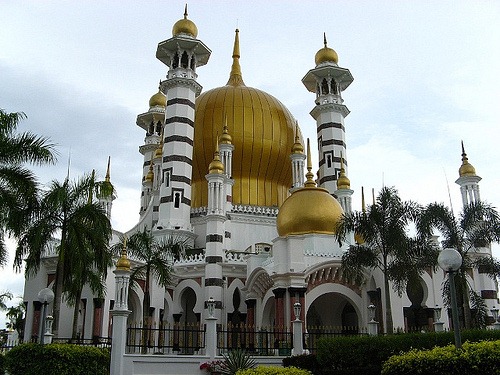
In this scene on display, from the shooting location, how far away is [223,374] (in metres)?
18.2

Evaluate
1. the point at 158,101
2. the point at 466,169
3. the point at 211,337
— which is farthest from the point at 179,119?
the point at 211,337

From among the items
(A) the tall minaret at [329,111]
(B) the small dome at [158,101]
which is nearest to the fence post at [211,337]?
(A) the tall minaret at [329,111]

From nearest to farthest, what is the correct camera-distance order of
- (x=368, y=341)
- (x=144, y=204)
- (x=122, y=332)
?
(x=368, y=341) < (x=122, y=332) < (x=144, y=204)

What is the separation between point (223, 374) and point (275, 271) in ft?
30.0

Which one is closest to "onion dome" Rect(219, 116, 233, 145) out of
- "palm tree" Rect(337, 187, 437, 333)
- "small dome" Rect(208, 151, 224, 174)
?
"small dome" Rect(208, 151, 224, 174)

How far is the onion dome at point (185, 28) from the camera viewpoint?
136 ft

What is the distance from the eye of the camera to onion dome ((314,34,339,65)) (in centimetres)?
4462

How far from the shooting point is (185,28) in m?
41.6

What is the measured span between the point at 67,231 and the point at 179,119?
2008 centimetres

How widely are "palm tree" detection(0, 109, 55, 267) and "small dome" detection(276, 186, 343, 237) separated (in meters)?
13.5

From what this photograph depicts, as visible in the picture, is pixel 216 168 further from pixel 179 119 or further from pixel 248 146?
pixel 248 146

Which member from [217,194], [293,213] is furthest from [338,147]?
[293,213]

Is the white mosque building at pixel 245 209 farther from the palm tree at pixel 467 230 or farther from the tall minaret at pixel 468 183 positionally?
the palm tree at pixel 467 230

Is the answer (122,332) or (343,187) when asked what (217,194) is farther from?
(122,332)
